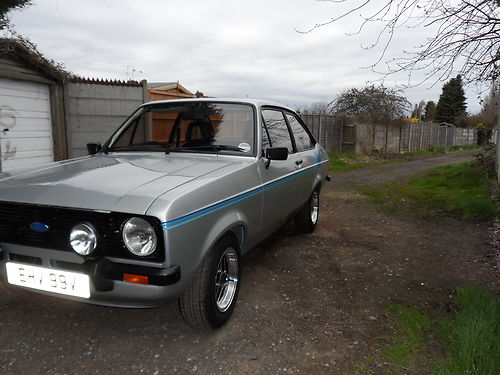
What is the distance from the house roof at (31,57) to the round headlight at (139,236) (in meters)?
5.99

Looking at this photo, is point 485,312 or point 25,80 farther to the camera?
point 25,80

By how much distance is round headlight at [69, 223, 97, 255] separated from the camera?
6.57 ft

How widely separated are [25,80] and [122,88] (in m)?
1.76

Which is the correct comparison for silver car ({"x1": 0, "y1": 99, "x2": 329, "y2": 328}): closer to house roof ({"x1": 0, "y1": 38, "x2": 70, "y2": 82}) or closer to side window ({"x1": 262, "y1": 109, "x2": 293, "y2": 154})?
side window ({"x1": 262, "y1": 109, "x2": 293, "y2": 154})

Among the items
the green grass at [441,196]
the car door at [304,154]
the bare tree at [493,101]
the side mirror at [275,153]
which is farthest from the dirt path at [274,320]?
the bare tree at [493,101]

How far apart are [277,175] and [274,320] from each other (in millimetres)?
1270

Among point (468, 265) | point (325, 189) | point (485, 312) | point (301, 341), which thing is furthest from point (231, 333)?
point (325, 189)

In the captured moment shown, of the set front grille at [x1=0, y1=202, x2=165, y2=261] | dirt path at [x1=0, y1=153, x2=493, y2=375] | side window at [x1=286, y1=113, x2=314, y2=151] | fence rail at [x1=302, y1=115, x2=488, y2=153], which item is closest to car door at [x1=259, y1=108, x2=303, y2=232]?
side window at [x1=286, y1=113, x2=314, y2=151]

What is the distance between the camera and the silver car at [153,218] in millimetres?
1965

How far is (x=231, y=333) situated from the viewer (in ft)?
8.27

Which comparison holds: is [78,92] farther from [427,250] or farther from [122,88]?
[427,250]

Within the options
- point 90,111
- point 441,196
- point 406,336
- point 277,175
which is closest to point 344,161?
point 441,196

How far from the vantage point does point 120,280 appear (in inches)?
77.9

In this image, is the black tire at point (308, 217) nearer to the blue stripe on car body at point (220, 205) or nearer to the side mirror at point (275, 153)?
the blue stripe on car body at point (220, 205)
